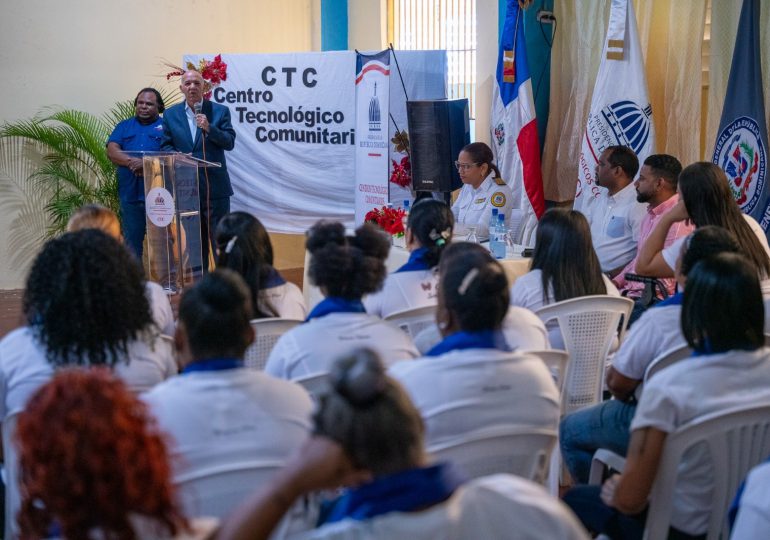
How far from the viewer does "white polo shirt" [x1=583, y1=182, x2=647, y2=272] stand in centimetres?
514

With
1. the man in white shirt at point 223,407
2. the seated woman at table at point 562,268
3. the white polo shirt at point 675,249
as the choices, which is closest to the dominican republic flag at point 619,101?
the white polo shirt at point 675,249

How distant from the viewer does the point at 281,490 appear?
4.15 feet

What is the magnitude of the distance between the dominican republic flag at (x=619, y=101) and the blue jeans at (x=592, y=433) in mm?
3250

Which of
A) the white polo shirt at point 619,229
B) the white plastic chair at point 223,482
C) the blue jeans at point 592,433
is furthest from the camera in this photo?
the white polo shirt at point 619,229

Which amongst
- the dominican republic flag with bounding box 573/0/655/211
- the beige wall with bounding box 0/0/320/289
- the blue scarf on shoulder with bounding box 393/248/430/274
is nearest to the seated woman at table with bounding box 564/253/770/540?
the blue scarf on shoulder with bounding box 393/248/430/274

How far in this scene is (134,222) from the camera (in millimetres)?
6652

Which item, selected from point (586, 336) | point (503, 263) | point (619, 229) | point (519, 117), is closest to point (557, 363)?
point (586, 336)

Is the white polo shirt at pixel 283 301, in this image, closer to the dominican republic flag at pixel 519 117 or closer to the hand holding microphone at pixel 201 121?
the hand holding microphone at pixel 201 121

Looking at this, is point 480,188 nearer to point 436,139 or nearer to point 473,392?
point 436,139

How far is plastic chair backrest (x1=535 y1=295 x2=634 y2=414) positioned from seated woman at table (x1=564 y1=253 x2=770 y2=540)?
1101 mm

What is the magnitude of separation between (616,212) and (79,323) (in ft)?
11.8

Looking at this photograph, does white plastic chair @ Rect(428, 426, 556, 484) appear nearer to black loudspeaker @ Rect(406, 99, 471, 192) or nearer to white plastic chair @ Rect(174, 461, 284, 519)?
white plastic chair @ Rect(174, 461, 284, 519)

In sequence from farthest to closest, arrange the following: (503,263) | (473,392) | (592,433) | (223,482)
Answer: (503,263) → (592,433) → (473,392) → (223,482)

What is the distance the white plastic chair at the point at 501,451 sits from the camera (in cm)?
204
